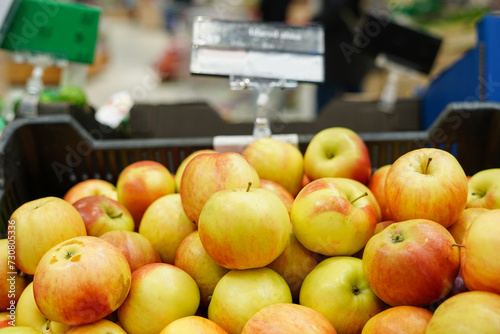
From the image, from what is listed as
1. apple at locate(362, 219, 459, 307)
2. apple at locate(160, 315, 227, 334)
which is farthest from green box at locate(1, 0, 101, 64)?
apple at locate(362, 219, 459, 307)

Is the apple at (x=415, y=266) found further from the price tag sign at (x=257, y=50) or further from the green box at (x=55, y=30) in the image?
the green box at (x=55, y=30)

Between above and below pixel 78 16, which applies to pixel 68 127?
below

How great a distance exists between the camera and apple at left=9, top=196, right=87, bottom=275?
960 mm

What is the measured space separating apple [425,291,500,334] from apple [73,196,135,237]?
770 mm

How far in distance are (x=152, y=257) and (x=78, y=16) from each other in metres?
1.11

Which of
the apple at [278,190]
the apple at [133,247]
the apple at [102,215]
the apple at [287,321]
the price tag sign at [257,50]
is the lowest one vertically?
the apple at [287,321]

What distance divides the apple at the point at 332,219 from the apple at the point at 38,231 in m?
0.52

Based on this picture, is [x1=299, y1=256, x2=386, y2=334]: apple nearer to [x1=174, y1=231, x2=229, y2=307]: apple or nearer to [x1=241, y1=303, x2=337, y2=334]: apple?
[x1=241, y1=303, x2=337, y2=334]: apple

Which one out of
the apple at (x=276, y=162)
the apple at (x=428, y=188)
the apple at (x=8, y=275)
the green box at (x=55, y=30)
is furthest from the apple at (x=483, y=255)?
the green box at (x=55, y=30)

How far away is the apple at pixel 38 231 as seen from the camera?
A: 3.15 ft

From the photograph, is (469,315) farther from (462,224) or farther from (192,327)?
(192,327)

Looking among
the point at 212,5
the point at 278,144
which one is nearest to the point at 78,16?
the point at 278,144

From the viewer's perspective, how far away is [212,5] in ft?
19.6

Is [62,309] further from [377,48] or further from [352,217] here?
[377,48]
